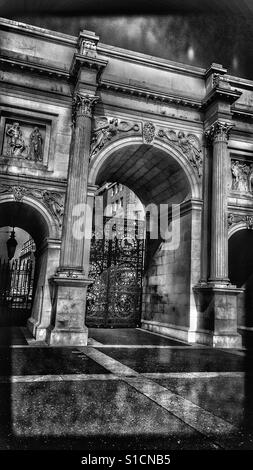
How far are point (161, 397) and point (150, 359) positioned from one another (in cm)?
381

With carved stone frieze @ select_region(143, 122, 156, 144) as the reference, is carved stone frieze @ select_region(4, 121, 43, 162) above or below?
below

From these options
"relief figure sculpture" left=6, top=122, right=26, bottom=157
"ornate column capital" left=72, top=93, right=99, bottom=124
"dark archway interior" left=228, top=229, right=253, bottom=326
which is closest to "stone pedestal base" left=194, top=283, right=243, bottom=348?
"dark archway interior" left=228, top=229, right=253, bottom=326

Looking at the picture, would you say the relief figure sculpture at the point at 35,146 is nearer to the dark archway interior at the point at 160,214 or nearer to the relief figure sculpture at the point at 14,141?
the relief figure sculpture at the point at 14,141

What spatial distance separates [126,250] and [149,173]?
4.54 m

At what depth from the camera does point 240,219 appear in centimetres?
1527

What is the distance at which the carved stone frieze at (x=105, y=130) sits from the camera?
A: 14.1 metres

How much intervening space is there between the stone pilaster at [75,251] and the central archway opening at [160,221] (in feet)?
3.45

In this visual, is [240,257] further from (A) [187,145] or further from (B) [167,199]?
(A) [187,145]

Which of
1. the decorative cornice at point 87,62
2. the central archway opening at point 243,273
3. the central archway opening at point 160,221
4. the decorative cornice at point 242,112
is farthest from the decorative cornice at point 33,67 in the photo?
the central archway opening at point 243,273

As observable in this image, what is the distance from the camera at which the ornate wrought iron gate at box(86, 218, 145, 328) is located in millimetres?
18469

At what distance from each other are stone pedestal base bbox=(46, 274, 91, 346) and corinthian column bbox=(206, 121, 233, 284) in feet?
16.5

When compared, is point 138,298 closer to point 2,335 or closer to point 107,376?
point 2,335

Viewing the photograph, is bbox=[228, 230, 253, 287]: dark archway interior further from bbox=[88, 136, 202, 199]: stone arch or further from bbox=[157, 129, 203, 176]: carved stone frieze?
bbox=[157, 129, 203, 176]: carved stone frieze

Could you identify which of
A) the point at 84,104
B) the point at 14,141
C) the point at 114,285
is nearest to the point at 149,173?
the point at 84,104
